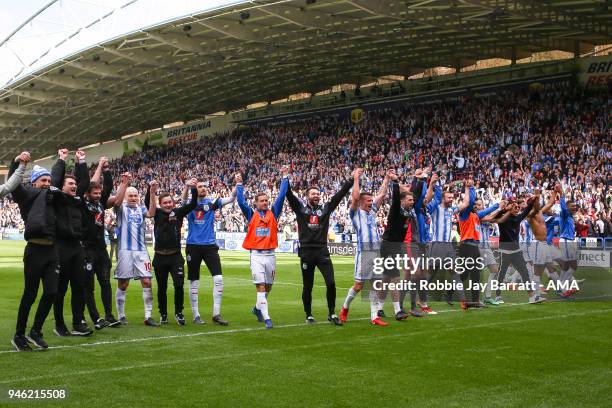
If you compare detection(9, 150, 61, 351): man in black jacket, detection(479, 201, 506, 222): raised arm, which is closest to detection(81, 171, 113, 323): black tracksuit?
detection(9, 150, 61, 351): man in black jacket

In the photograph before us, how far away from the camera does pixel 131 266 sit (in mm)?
11141

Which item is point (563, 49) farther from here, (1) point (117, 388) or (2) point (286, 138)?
(1) point (117, 388)

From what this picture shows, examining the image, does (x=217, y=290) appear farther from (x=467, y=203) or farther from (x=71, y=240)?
(x=467, y=203)

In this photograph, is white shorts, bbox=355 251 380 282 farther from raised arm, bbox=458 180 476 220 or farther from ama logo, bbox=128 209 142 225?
ama logo, bbox=128 209 142 225

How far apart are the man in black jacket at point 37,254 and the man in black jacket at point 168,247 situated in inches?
95.1

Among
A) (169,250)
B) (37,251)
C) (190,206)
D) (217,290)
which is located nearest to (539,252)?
(217,290)

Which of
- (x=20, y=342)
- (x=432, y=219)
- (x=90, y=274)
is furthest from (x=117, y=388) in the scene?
(x=432, y=219)

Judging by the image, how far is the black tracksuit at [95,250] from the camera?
10594 millimetres

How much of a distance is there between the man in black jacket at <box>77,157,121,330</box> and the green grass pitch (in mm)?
390

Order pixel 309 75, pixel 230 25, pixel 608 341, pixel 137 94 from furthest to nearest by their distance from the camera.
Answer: pixel 137 94 < pixel 309 75 < pixel 230 25 < pixel 608 341

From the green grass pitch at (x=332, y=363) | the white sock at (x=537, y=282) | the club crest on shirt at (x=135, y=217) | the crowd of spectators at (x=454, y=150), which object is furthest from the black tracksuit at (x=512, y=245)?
the crowd of spectators at (x=454, y=150)

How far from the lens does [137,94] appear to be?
5081cm

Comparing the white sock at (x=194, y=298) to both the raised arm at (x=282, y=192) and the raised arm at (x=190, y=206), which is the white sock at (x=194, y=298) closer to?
the raised arm at (x=190, y=206)

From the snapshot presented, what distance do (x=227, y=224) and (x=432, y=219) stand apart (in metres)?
29.7
